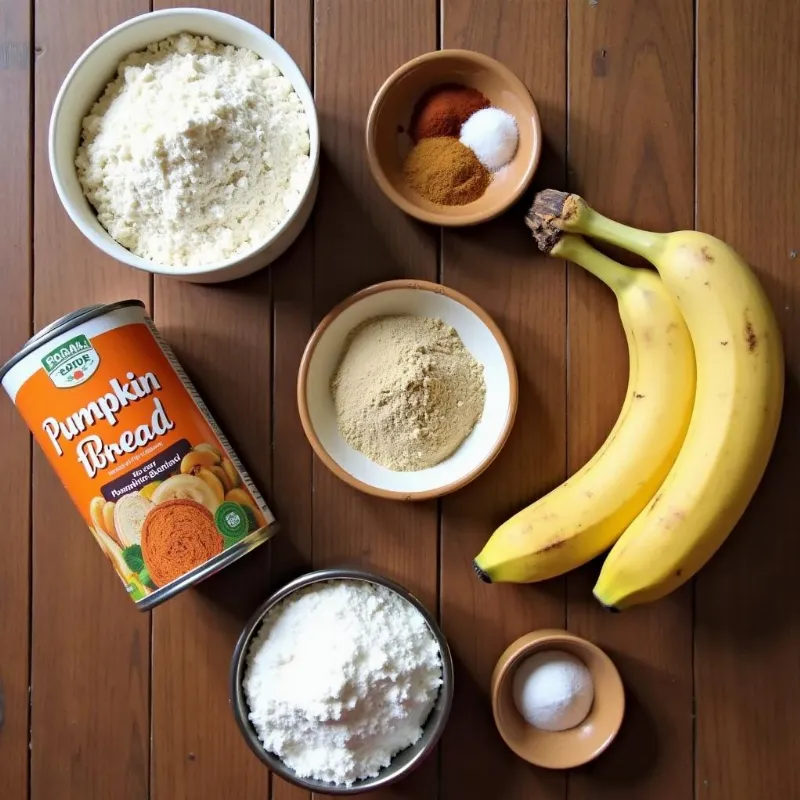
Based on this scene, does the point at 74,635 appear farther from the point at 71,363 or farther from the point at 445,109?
the point at 445,109

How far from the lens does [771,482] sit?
0.78m

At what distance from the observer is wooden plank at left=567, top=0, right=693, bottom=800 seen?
2.52 feet

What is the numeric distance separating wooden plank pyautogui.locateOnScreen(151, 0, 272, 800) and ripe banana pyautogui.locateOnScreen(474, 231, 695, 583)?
277 mm

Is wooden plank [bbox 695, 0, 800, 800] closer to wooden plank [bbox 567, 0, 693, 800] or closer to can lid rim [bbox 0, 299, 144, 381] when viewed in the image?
wooden plank [bbox 567, 0, 693, 800]

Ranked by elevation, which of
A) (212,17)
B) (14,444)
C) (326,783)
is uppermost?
(212,17)

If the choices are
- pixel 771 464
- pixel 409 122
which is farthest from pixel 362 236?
pixel 771 464

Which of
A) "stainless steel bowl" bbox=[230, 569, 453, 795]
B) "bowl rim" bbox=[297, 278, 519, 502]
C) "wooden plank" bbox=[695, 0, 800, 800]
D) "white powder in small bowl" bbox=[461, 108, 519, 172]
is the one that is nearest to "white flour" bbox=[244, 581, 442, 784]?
"stainless steel bowl" bbox=[230, 569, 453, 795]

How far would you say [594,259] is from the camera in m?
0.72

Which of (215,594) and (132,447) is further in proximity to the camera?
(215,594)

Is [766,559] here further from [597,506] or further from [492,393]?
[492,393]

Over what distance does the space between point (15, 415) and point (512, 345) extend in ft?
1.84

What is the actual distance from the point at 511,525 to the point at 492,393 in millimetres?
139

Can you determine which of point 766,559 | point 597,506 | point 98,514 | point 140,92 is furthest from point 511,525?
point 140,92

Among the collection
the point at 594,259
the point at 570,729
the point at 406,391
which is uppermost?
the point at 594,259
